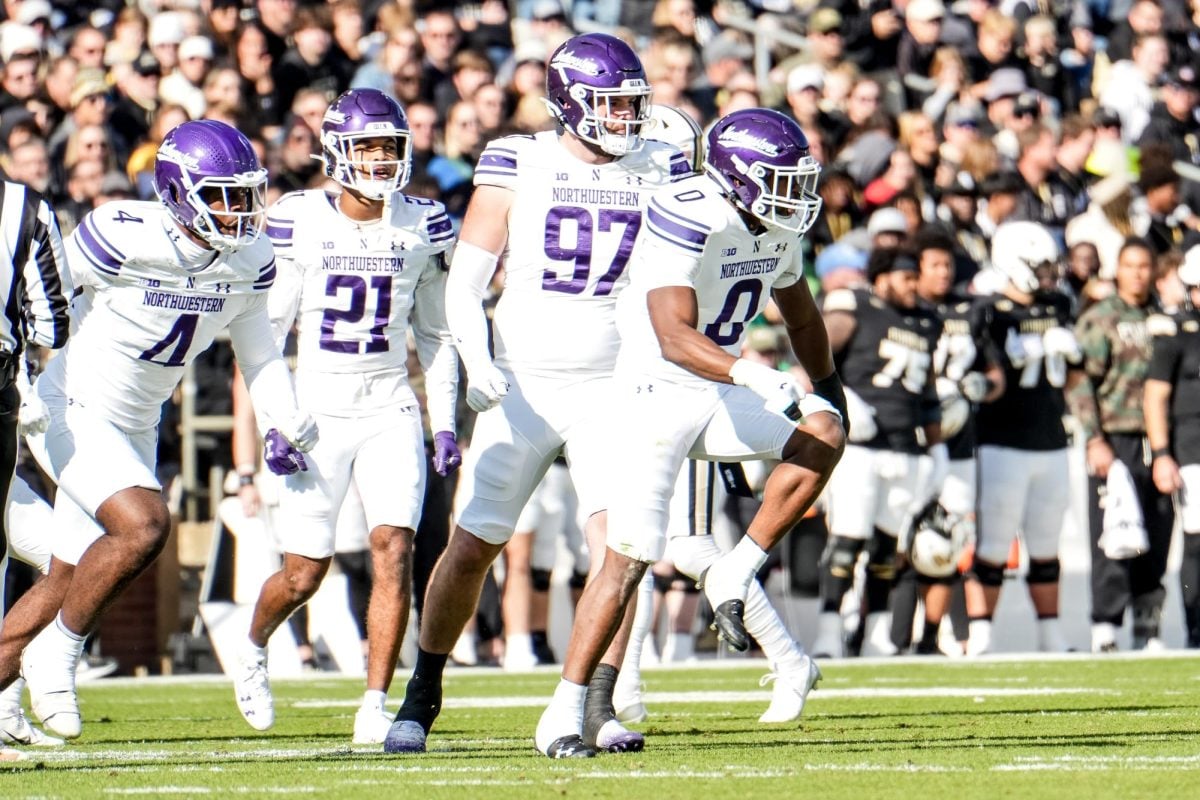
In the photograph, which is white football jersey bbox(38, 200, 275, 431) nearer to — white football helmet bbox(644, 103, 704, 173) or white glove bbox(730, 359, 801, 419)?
white football helmet bbox(644, 103, 704, 173)

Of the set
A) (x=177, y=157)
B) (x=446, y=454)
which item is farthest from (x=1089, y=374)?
(x=177, y=157)

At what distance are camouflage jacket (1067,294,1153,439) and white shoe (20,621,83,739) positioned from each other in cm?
610

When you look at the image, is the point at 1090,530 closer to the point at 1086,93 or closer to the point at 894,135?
the point at 894,135

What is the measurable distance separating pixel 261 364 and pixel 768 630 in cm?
174

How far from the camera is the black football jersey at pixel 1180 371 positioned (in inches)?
442

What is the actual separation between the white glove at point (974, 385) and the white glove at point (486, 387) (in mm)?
4969

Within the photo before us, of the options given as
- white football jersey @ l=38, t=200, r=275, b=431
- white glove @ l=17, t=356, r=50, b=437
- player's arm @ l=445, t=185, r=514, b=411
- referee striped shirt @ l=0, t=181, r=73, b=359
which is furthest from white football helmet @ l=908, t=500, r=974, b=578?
referee striped shirt @ l=0, t=181, r=73, b=359

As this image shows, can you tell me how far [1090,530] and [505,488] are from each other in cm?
565

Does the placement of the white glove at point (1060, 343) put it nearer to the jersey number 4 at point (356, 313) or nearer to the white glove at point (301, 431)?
the jersey number 4 at point (356, 313)

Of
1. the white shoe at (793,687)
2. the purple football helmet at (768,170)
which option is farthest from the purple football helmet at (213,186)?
the white shoe at (793,687)

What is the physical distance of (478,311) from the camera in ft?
21.5

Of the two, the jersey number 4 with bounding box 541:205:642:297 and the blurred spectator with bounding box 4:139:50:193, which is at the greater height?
the jersey number 4 with bounding box 541:205:642:297

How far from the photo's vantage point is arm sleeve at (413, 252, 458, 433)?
7160 mm

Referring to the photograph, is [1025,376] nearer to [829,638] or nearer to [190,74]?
[829,638]
